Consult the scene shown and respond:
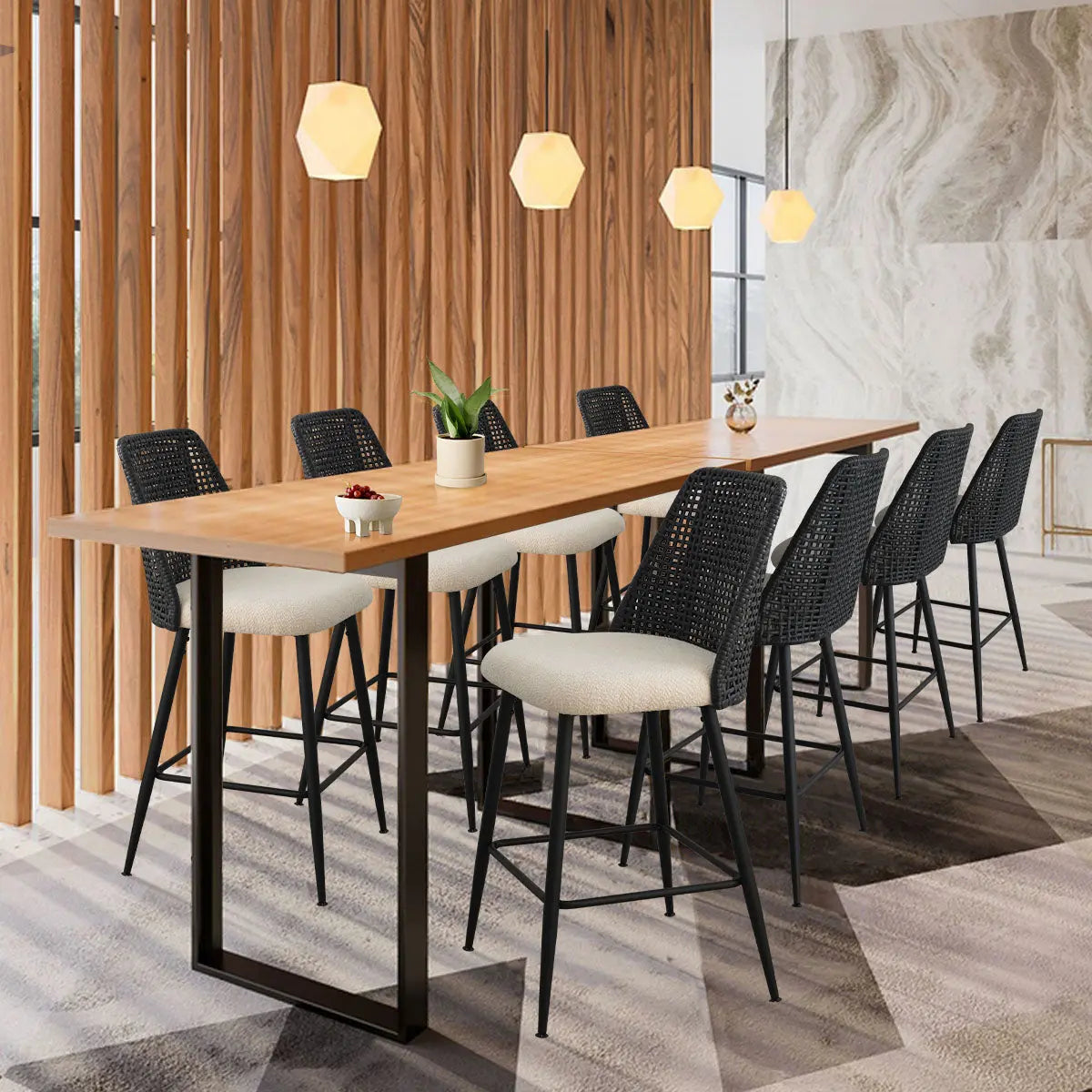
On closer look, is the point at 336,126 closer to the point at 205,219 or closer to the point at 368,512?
the point at 205,219

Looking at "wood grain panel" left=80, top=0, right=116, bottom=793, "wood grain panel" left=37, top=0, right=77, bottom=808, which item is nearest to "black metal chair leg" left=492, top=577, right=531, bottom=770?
"wood grain panel" left=80, top=0, right=116, bottom=793

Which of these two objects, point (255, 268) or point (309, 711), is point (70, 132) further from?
point (309, 711)

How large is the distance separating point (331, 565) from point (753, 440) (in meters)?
2.47

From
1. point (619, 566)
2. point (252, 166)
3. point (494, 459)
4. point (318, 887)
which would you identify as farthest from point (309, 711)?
point (619, 566)

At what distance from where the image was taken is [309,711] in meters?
3.04

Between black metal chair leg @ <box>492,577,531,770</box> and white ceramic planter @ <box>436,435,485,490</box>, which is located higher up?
white ceramic planter @ <box>436,435,485,490</box>

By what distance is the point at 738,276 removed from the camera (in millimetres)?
11820

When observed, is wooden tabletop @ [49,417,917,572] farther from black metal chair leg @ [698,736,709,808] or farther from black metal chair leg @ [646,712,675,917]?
black metal chair leg @ [698,736,709,808]

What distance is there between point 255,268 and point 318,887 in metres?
2.03

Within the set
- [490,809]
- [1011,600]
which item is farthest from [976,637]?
[490,809]

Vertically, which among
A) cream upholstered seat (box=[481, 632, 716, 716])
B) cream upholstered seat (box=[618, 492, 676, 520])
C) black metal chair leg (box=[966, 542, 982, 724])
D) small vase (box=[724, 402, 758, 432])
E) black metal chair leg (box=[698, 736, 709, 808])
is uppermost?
small vase (box=[724, 402, 758, 432])

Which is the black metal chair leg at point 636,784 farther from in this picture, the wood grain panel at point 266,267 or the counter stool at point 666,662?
the wood grain panel at point 266,267

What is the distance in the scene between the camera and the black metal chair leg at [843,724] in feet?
11.0

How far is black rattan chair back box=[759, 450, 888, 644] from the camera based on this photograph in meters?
3.01
